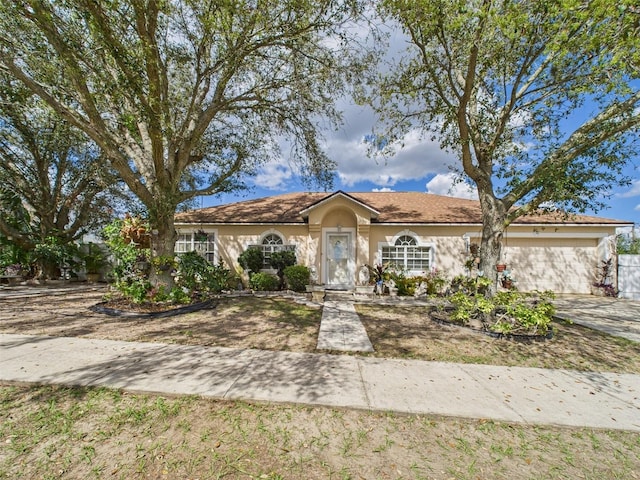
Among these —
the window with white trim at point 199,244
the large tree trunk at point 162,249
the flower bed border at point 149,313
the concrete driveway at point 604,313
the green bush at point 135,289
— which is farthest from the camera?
the window with white trim at point 199,244

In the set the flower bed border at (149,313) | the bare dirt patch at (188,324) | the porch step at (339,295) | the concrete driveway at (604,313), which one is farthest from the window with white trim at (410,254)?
the flower bed border at (149,313)

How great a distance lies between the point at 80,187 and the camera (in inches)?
567

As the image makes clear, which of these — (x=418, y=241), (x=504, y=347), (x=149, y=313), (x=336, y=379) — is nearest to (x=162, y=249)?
(x=149, y=313)

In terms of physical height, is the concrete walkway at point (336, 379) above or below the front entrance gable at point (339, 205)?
below

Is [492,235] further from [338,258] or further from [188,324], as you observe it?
[188,324]

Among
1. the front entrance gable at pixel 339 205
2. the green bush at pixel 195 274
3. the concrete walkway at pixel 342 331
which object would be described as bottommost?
the concrete walkway at pixel 342 331

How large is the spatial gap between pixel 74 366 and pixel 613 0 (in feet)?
33.7

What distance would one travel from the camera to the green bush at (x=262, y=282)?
1227 cm

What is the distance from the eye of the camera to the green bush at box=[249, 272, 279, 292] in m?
12.3

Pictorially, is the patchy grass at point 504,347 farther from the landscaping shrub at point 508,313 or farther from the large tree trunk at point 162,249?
the large tree trunk at point 162,249

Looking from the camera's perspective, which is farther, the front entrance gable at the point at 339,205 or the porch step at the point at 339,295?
the front entrance gable at the point at 339,205

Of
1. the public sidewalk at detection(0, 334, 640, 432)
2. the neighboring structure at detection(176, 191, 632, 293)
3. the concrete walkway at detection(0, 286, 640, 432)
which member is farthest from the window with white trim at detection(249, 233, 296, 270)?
the public sidewalk at detection(0, 334, 640, 432)

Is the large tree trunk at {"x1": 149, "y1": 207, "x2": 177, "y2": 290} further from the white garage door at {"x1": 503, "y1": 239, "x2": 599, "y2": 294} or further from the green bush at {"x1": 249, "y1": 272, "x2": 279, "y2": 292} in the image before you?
the white garage door at {"x1": 503, "y1": 239, "x2": 599, "y2": 294}

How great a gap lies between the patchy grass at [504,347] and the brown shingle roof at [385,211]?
6.76 metres
